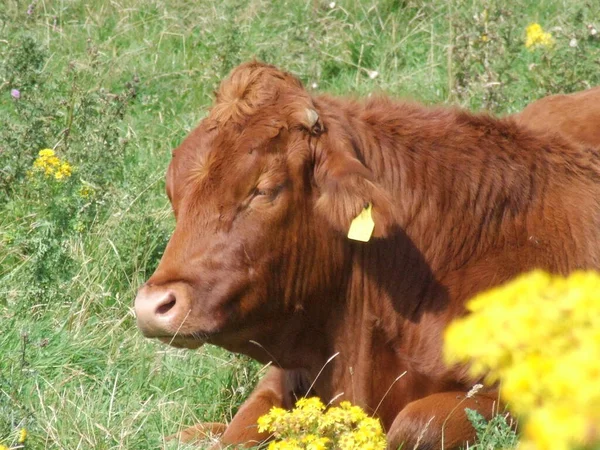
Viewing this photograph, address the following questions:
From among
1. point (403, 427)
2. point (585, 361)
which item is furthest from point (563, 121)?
point (585, 361)

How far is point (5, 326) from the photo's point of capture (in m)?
4.95

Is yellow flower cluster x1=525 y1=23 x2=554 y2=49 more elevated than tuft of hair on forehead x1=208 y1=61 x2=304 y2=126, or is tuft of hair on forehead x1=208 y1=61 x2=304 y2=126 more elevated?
tuft of hair on forehead x1=208 y1=61 x2=304 y2=126

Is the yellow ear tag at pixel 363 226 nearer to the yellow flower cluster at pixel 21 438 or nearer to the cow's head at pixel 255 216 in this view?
the cow's head at pixel 255 216

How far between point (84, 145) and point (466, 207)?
2729mm

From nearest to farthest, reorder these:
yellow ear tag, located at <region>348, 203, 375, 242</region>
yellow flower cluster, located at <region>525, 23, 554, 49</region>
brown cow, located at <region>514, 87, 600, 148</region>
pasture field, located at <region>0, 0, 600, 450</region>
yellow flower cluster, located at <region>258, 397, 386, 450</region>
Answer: yellow flower cluster, located at <region>258, 397, 386, 450</region>, yellow ear tag, located at <region>348, 203, 375, 242</region>, pasture field, located at <region>0, 0, 600, 450</region>, brown cow, located at <region>514, 87, 600, 148</region>, yellow flower cluster, located at <region>525, 23, 554, 49</region>

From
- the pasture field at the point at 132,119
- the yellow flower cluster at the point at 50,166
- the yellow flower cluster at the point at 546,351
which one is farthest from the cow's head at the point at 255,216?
the yellow flower cluster at the point at 546,351

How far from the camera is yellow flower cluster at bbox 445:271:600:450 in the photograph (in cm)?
138

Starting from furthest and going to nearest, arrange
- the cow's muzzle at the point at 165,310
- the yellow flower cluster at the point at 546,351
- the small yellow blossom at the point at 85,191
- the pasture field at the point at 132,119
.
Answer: the small yellow blossom at the point at 85,191 < the pasture field at the point at 132,119 < the cow's muzzle at the point at 165,310 < the yellow flower cluster at the point at 546,351

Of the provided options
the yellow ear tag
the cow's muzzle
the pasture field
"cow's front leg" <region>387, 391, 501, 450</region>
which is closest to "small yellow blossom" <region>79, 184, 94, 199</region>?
the pasture field

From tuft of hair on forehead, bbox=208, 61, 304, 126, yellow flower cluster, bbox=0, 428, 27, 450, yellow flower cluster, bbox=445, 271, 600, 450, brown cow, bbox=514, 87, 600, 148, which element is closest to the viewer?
yellow flower cluster, bbox=445, 271, 600, 450

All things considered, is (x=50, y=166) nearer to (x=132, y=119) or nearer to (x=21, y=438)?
(x=132, y=119)

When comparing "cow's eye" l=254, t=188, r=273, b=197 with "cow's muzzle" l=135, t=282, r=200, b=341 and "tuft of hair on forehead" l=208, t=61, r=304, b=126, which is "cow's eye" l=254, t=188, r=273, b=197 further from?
"cow's muzzle" l=135, t=282, r=200, b=341

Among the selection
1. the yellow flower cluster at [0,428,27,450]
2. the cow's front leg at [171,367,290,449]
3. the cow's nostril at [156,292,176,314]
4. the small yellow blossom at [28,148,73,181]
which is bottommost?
the cow's front leg at [171,367,290,449]

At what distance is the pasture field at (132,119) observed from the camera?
456 cm
